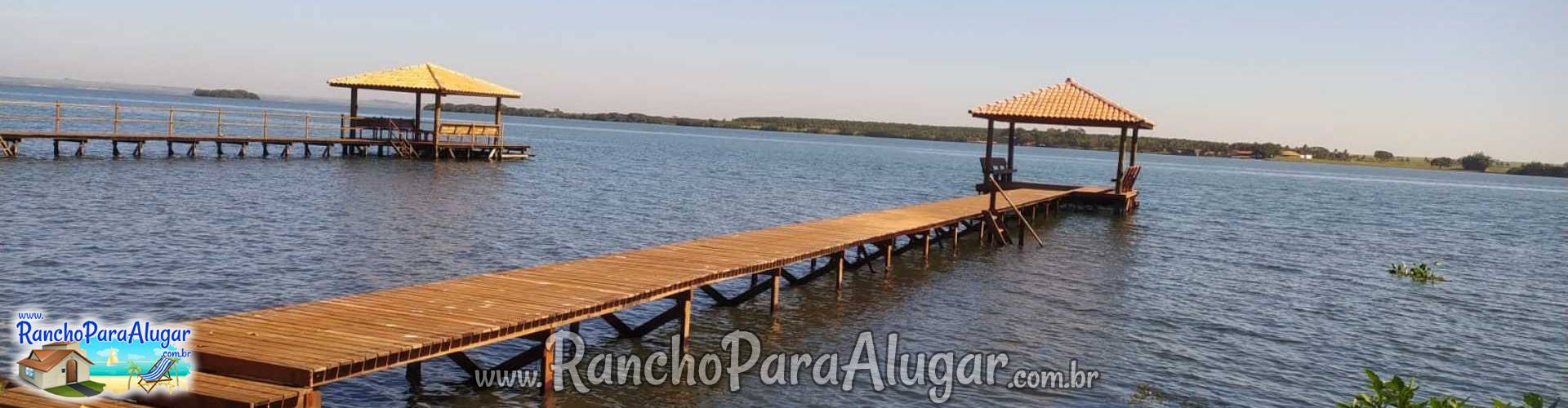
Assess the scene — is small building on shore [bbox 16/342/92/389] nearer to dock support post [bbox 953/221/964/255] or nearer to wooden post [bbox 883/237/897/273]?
wooden post [bbox 883/237/897/273]

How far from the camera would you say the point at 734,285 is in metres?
17.9

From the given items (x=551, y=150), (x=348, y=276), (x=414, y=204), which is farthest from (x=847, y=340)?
(x=551, y=150)

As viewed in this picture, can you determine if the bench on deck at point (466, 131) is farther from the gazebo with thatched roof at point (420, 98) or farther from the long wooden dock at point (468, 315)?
the long wooden dock at point (468, 315)

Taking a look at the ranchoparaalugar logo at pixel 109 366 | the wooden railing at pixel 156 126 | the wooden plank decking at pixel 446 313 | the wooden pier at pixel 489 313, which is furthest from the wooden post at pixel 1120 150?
the ranchoparaalugar logo at pixel 109 366

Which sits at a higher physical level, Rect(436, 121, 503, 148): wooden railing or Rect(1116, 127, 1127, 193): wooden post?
Rect(1116, 127, 1127, 193): wooden post

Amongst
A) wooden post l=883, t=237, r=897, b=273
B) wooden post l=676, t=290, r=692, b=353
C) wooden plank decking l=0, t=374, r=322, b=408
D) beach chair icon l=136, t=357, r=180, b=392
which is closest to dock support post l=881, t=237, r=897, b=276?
wooden post l=883, t=237, r=897, b=273

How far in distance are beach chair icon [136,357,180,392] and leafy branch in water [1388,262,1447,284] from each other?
73.0ft

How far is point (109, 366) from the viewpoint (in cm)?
798

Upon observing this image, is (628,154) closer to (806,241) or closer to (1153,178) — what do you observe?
(1153,178)

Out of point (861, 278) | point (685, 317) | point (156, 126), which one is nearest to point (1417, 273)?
point (861, 278)

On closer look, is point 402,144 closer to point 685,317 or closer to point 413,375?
point 685,317

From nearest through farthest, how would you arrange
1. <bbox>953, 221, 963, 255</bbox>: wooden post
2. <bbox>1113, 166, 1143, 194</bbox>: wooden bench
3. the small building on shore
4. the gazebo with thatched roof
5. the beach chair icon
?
the small building on shore → the beach chair icon → <bbox>953, 221, 963, 255</bbox>: wooden post → <bbox>1113, 166, 1143, 194</bbox>: wooden bench → the gazebo with thatched roof

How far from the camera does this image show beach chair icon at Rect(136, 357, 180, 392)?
7.89 metres

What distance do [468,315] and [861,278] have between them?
10091 millimetres
